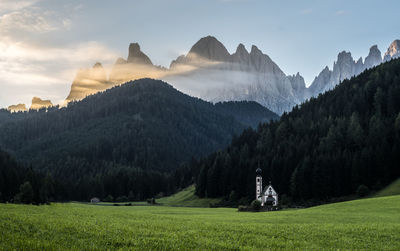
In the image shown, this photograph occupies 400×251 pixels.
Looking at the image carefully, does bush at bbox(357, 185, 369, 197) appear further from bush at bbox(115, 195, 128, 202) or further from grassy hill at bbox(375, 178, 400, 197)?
bush at bbox(115, 195, 128, 202)

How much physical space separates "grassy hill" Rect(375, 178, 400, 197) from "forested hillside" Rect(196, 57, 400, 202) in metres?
3.23

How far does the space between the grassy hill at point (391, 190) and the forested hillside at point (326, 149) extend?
323 cm

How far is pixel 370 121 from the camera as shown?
4606 inches

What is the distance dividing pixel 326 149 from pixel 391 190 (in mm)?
28320

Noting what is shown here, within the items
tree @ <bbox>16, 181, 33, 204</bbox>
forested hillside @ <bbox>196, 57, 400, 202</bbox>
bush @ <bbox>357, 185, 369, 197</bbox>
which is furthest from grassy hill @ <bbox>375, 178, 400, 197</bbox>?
tree @ <bbox>16, 181, 33, 204</bbox>

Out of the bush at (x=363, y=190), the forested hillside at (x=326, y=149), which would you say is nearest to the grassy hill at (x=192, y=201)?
the forested hillside at (x=326, y=149)

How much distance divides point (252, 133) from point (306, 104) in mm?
29155

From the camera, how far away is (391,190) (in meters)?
88.5

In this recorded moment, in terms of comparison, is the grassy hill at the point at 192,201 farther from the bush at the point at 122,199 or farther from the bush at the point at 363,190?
the bush at the point at 363,190

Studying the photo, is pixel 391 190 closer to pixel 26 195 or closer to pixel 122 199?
pixel 26 195

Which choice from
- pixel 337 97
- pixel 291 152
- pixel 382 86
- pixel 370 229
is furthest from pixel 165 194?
pixel 370 229

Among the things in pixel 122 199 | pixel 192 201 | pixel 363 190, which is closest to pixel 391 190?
pixel 363 190

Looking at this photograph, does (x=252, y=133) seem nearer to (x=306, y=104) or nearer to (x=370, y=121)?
(x=306, y=104)

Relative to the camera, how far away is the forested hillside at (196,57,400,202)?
100875 mm
